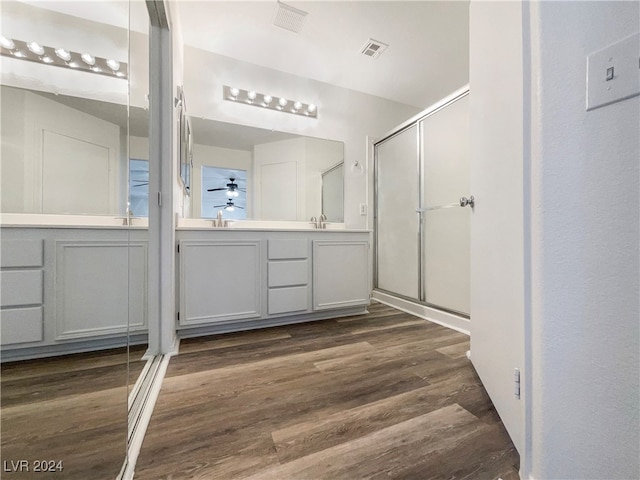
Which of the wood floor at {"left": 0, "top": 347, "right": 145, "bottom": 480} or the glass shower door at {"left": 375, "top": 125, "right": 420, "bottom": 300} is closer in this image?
the wood floor at {"left": 0, "top": 347, "right": 145, "bottom": 480}

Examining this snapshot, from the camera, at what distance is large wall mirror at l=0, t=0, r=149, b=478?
50 centimetres

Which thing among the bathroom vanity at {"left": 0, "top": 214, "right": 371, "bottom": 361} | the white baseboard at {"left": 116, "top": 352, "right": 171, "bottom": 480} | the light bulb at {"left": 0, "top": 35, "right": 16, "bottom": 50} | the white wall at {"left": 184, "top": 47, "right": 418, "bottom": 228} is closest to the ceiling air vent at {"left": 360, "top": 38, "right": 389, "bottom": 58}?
the white wall at {"left": 184, "top": 47, "right": 418, "bottom": 228}

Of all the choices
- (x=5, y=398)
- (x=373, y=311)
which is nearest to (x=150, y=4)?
(x=5, y=398)

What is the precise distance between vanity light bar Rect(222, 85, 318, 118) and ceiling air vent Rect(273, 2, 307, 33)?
61 centimetres

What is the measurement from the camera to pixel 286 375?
1.26m

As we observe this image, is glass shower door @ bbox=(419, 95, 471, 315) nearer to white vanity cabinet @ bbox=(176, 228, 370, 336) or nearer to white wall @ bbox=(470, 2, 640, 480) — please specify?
white vanity cabinet @ bbox=(176, 228, 370, 336)

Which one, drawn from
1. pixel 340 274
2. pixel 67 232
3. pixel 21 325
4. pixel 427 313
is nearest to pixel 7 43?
pixel 67 232

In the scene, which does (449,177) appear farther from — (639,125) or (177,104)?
(177,104)

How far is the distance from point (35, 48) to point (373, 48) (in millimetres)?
2371

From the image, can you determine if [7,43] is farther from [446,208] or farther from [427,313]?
[427,313]

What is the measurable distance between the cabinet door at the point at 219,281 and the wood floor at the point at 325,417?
0.25m

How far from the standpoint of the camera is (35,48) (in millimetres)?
669

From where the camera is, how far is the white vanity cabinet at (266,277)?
175 cm

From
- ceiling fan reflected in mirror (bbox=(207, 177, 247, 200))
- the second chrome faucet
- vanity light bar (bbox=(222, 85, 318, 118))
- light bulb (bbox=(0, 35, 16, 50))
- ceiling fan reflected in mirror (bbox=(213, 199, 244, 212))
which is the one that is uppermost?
vanity light bar (bbox=(222, 85, 318, 118))
